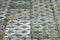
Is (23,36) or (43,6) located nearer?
(23,36)

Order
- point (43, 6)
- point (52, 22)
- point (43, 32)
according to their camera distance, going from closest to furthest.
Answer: point (43, 32) → point (52, 22) → point (43, 6)

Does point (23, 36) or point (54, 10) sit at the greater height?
point (54, 10)

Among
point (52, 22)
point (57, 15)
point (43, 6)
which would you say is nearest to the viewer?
point (52, 22)

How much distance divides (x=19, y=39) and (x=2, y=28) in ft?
1.24

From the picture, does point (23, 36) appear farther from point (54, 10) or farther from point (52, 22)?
point (54, 10)

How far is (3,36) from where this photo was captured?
2.08 m

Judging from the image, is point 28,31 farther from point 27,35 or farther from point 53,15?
point 53,15

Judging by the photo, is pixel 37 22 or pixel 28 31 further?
pixel 37 22

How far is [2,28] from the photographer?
2234 millimetres

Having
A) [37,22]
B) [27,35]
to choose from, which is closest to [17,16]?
[37,22]

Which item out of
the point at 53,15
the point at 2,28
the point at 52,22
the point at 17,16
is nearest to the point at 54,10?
the point at 53,15

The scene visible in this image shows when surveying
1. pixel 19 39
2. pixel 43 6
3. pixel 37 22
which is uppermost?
pixel 43 6

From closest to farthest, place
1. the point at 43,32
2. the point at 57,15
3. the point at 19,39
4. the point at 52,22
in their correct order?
the point at 19,39 < the point at 43,32 < the point at 52,22 < the point at 57,15

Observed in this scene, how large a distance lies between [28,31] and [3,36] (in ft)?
1.25
